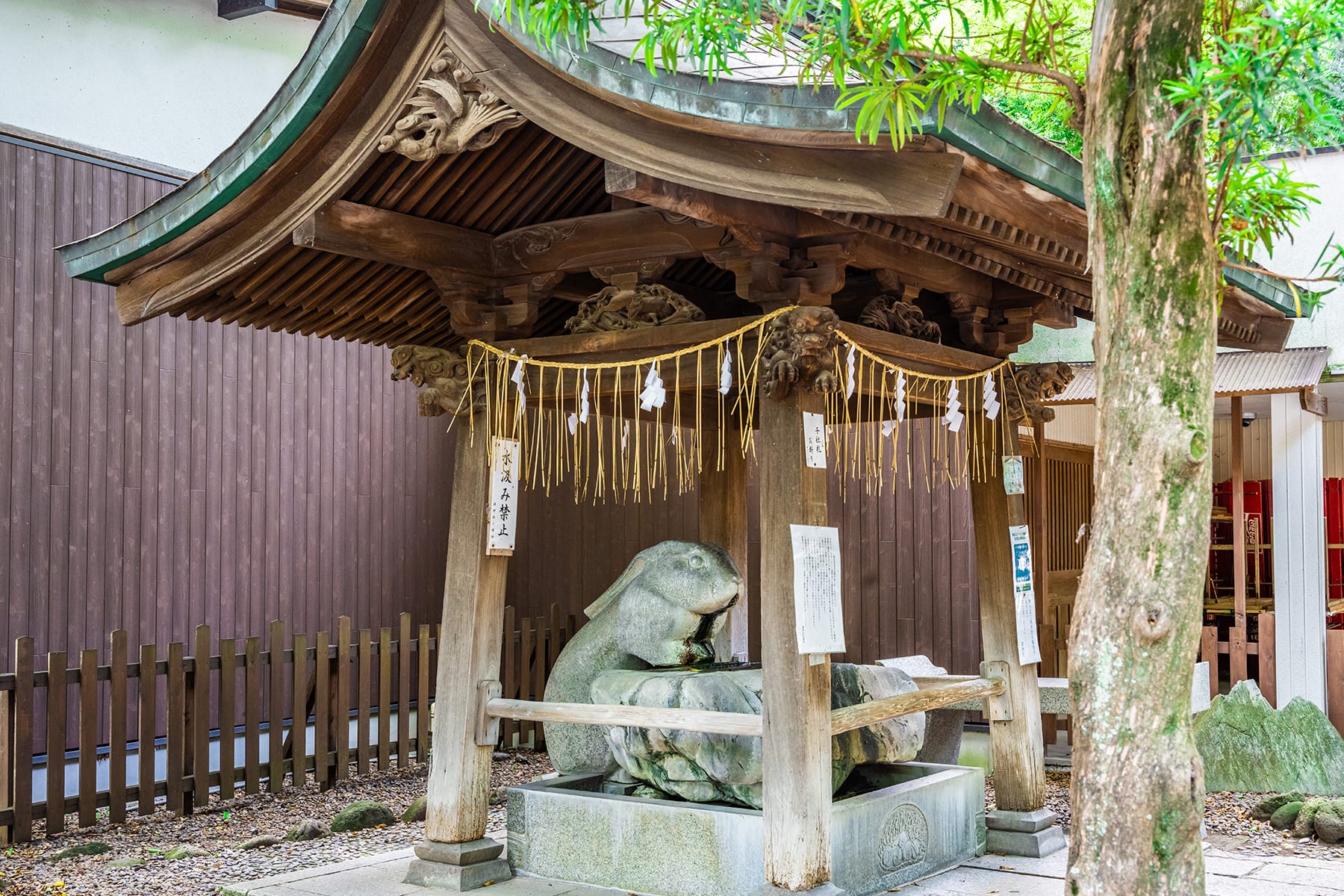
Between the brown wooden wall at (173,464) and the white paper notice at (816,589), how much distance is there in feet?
16.7

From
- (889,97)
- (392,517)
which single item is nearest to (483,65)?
(889,97)

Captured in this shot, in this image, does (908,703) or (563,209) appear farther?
(563,209)

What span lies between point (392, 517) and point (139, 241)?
225 inches

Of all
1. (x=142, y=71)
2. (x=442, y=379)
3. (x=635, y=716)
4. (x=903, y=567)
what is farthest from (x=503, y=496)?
(x=142, y=71)

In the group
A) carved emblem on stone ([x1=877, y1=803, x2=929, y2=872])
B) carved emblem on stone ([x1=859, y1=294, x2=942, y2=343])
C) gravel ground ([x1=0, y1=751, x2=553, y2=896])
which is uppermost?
carved emblem on stone ([x1=859, y1=294, x2=942, y2=343])

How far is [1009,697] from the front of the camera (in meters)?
6.46

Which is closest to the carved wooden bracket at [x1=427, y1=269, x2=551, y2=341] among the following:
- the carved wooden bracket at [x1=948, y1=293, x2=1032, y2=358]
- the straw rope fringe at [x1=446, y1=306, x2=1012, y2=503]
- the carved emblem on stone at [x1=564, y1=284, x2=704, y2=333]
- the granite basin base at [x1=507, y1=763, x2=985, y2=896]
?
the straw rope fringe at [x1=446, y1=306, x2=1012, y2=503]

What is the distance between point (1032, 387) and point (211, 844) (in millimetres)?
5334

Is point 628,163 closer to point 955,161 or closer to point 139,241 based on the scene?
point 955,161

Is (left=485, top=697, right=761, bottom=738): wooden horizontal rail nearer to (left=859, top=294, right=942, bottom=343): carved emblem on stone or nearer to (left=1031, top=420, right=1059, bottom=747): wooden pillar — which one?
(left=859, top=294, right=942, bottom=343): carved emblem on stone

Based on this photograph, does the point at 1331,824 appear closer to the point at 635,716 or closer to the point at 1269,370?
the point at 1269,370

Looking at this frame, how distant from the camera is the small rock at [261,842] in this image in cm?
717

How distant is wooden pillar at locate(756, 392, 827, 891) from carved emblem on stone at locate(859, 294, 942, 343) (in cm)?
88

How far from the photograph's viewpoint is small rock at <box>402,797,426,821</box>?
25.9 ft
